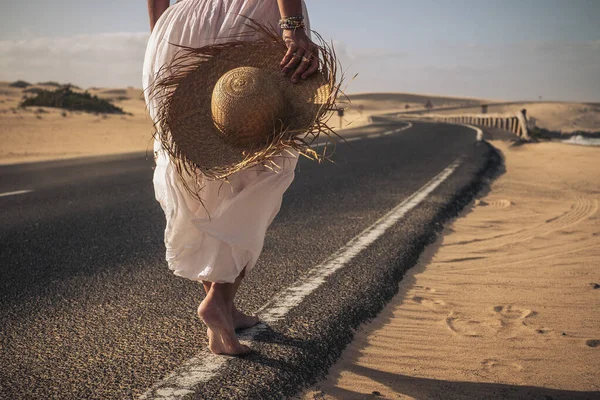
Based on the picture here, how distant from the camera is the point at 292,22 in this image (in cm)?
234

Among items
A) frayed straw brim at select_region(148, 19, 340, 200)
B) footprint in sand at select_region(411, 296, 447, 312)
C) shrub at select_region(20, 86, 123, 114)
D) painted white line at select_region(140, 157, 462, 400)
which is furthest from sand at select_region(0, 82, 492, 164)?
frayed straw brim at select_region(148, 19, 340, 200)

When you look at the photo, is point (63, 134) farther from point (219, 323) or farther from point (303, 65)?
point (303, 65)

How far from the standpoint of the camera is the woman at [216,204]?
8.22 ft

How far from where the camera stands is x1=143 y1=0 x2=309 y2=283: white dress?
2504mm

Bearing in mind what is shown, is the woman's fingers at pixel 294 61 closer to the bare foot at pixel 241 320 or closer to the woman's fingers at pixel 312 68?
the woman's fingers at pixel 312 68

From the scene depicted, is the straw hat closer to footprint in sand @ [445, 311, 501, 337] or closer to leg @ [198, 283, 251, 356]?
leg @ [198, 283, 251, 356]

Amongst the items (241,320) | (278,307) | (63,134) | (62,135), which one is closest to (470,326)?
(278,307)

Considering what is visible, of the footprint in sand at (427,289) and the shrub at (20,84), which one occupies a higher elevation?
the shrub at (20,84)

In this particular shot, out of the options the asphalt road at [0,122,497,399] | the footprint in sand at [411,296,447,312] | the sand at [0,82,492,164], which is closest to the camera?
the asphalt road at [0,122,497,399]

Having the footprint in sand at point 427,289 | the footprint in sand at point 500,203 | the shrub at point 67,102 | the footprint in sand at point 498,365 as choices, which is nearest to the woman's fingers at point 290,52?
the footprint in sand at point 498,365

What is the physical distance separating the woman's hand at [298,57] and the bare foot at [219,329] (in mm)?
1066

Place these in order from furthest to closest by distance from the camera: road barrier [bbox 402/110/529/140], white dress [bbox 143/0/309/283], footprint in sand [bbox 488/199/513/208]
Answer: road barrier [bbox 402/110/529/140]
footprint in sand [bbox 488/199/513/208]
white dress [bbox 143/0/309/283]

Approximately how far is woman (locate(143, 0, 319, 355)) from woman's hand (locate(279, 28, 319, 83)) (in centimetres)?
17

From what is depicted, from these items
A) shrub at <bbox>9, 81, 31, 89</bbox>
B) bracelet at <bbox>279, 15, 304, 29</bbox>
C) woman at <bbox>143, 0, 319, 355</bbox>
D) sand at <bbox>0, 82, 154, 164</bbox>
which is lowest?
sand at <bbox>0, 82, 154, 164</bbox>
